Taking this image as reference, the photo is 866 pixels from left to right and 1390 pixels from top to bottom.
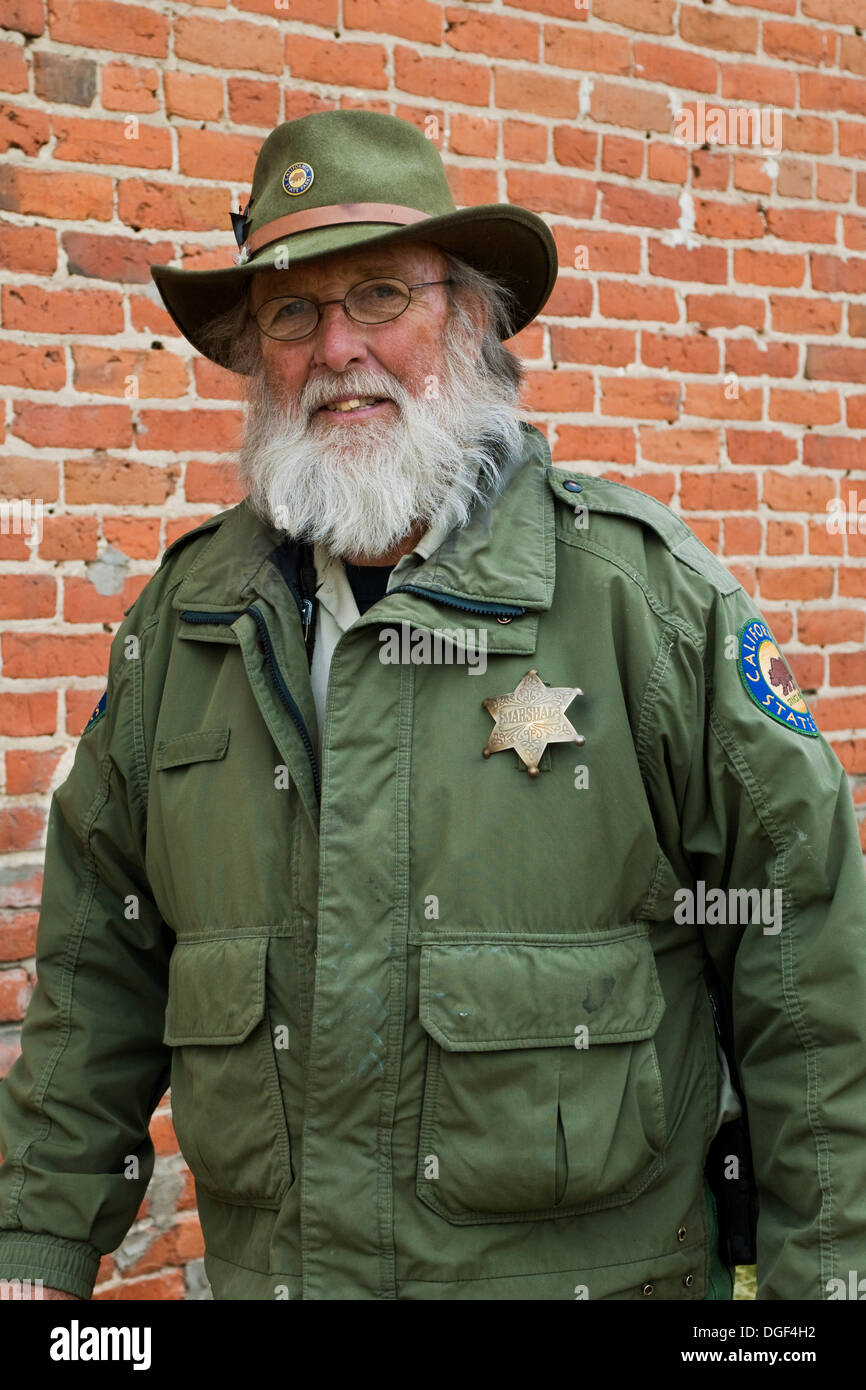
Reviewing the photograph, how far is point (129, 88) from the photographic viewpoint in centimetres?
310

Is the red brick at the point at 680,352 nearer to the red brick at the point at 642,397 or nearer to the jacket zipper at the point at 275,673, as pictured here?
the red brick at the point at 642,397

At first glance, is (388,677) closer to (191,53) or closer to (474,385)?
(474,385)

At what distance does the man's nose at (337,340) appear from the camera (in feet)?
7.15

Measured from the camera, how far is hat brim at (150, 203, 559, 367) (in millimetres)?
2154

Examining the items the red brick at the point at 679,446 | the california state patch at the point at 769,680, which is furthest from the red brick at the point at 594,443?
the california state patch at the point at 769,680

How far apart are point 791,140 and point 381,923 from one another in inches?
118

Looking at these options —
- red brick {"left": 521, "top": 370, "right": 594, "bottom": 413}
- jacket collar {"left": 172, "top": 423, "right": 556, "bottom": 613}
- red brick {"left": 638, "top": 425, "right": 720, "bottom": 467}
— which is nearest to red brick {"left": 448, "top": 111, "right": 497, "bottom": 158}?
red brick {"left": 521, "top": 370, "right": 594, "bottom": 413}

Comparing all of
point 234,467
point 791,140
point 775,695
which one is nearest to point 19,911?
point 234,467

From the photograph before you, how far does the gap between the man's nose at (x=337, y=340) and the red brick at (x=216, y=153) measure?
1.19 metres

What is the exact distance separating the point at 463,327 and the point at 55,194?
123cm

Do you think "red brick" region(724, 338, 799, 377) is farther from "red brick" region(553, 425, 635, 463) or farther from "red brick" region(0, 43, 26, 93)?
"red brick" region(0, 43, 26, 93)

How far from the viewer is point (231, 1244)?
205 cm

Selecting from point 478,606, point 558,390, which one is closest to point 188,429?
point 558,390

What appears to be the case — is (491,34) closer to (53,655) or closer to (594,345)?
(594,345)
